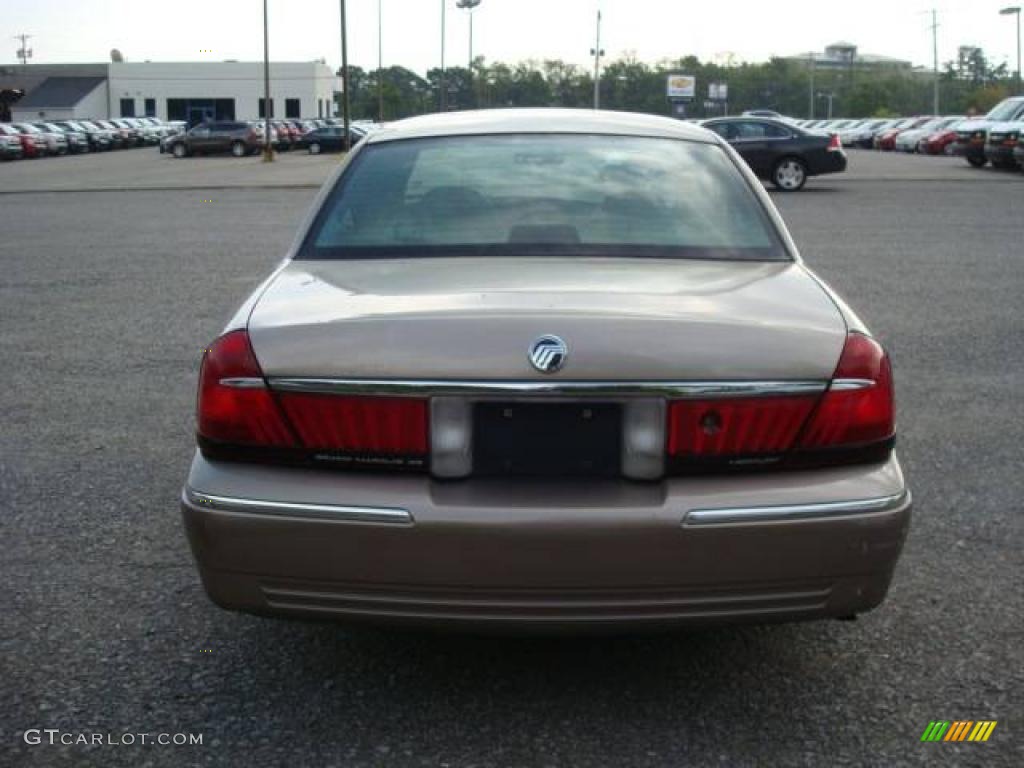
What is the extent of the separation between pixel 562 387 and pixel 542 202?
Result: 1.22 metres

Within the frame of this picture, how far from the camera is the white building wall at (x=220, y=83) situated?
330ft

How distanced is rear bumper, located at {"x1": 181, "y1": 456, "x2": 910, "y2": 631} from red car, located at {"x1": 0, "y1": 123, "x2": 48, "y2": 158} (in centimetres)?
5821

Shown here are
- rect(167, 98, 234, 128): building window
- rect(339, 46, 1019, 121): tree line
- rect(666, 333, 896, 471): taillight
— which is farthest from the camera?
rect(339, 46, 1019, 121): tree line

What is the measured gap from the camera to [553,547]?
298 centimetres

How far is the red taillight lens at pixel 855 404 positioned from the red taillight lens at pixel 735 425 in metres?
0.04

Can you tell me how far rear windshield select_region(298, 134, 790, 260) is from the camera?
156 inches

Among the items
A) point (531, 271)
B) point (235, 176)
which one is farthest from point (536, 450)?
point (235, 176)

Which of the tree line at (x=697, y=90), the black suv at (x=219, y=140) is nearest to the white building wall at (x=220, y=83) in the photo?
the tree line at (x=697, y=90)

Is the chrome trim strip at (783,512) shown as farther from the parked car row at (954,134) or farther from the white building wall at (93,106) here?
the white building wall at (93,106)

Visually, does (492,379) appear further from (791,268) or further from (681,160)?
(681,160)

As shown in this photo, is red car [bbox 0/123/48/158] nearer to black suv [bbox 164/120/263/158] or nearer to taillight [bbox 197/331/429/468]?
black suv [bbox 164/120/263/158]

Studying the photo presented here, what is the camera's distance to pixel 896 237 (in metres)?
16.5

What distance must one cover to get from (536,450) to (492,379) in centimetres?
20

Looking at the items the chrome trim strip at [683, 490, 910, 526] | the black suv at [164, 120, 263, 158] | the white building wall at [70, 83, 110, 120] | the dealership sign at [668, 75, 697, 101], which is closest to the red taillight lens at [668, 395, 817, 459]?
the chrome trim strip at [683, 490, 910, 526]
